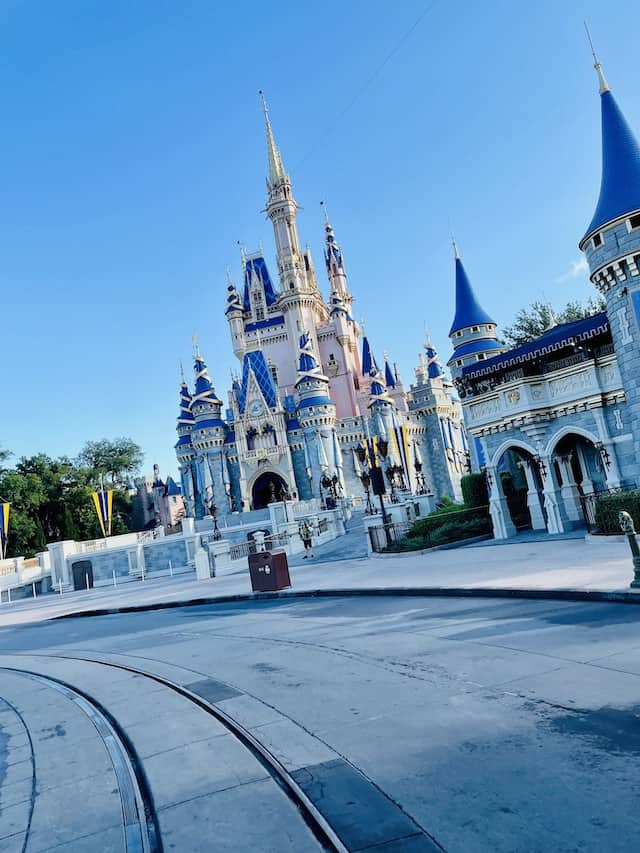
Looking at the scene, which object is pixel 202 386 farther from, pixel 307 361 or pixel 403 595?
pixel 403 595

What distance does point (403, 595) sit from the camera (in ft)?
42.2

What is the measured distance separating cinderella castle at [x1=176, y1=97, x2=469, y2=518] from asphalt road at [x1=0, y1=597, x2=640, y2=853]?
4328 cm

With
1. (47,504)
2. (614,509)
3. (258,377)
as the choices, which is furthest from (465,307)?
(47,504)

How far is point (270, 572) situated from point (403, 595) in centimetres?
534

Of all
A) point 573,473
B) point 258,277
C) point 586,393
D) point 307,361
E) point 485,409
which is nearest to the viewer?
point 586,393

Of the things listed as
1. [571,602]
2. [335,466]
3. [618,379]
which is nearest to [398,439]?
[335,466]

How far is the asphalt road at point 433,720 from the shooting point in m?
3.53

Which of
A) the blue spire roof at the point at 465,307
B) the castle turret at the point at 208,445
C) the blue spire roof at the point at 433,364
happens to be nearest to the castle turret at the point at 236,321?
the castle turret at the point at 208,445

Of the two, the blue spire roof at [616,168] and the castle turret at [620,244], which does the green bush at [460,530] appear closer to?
the castle turret at [620,244]

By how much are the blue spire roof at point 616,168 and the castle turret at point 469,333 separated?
15029 mm

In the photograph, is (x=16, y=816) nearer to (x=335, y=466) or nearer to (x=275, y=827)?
(x=275, y=827)

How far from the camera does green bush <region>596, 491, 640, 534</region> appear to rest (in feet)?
46.4

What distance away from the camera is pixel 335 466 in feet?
186

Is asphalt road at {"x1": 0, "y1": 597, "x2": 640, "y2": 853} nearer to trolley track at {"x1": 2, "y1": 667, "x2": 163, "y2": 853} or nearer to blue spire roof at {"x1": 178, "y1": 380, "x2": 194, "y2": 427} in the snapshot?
trolley track at {"x1": 2, "y1": 667, "x2": 163, "y2": 853}
